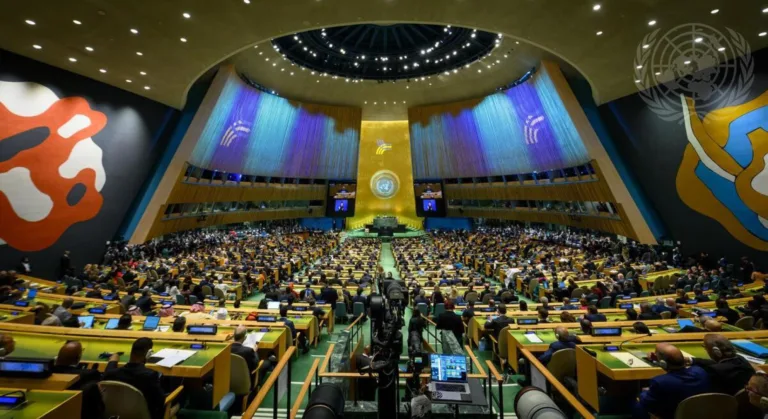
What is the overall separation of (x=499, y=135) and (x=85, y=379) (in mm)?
28763

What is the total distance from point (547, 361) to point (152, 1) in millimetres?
13924

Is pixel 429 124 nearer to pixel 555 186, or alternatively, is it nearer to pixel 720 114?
pixel 555 186

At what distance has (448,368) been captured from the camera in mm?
2934

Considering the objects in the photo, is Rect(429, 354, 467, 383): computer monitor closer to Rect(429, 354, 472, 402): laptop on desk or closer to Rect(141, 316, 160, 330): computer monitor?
Rect(429, 354, 472, 402): laptop on desk

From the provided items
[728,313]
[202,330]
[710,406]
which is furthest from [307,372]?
[728,313]

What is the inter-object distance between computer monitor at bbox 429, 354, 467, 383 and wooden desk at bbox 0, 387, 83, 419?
112 inches

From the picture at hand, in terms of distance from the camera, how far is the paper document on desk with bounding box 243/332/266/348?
16.1 ft

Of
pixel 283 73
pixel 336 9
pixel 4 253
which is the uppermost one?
pixel 283 73

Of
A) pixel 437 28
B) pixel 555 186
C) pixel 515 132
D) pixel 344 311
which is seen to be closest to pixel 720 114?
pixel 555 186

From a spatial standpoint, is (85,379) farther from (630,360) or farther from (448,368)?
(630,360)

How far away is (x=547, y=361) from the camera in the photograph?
170 inches

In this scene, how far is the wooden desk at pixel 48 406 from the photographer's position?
2370 mm

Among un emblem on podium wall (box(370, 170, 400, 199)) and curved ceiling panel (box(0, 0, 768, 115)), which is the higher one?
un emblem on podium wall (box(370, 170, 400, 199))

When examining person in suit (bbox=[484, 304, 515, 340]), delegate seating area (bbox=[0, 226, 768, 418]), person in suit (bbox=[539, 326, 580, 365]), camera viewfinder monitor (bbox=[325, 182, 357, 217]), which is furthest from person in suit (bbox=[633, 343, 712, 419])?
camera viewfinder monitor (bbox=[325, 182, 357, 217])
